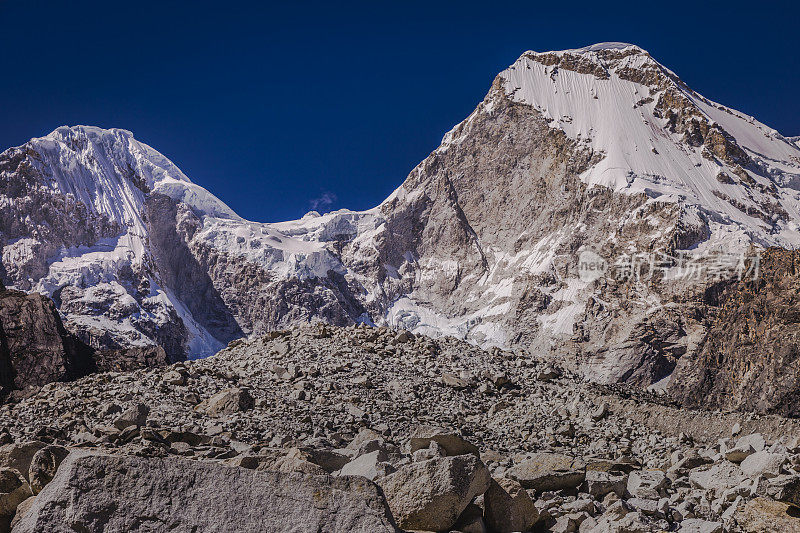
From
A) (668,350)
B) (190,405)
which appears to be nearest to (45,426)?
(190,405)

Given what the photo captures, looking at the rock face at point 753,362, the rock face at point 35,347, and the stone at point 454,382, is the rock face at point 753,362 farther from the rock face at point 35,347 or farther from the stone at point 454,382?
the rock face at point 35,347

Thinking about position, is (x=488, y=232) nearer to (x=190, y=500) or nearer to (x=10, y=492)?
(x=10, y=492)

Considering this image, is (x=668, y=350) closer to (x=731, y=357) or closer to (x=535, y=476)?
(x=731, y=357)

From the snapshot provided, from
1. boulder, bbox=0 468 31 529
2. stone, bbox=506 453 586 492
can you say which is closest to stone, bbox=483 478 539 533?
stone, bbox=506 453 586 492

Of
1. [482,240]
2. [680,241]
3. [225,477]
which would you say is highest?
[482,240]

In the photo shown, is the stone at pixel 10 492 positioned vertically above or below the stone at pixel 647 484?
above

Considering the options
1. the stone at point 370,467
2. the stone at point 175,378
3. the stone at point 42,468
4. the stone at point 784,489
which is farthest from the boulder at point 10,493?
the stone at point 175,378

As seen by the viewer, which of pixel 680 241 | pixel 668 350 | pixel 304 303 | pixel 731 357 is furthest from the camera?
pixel 304 303
